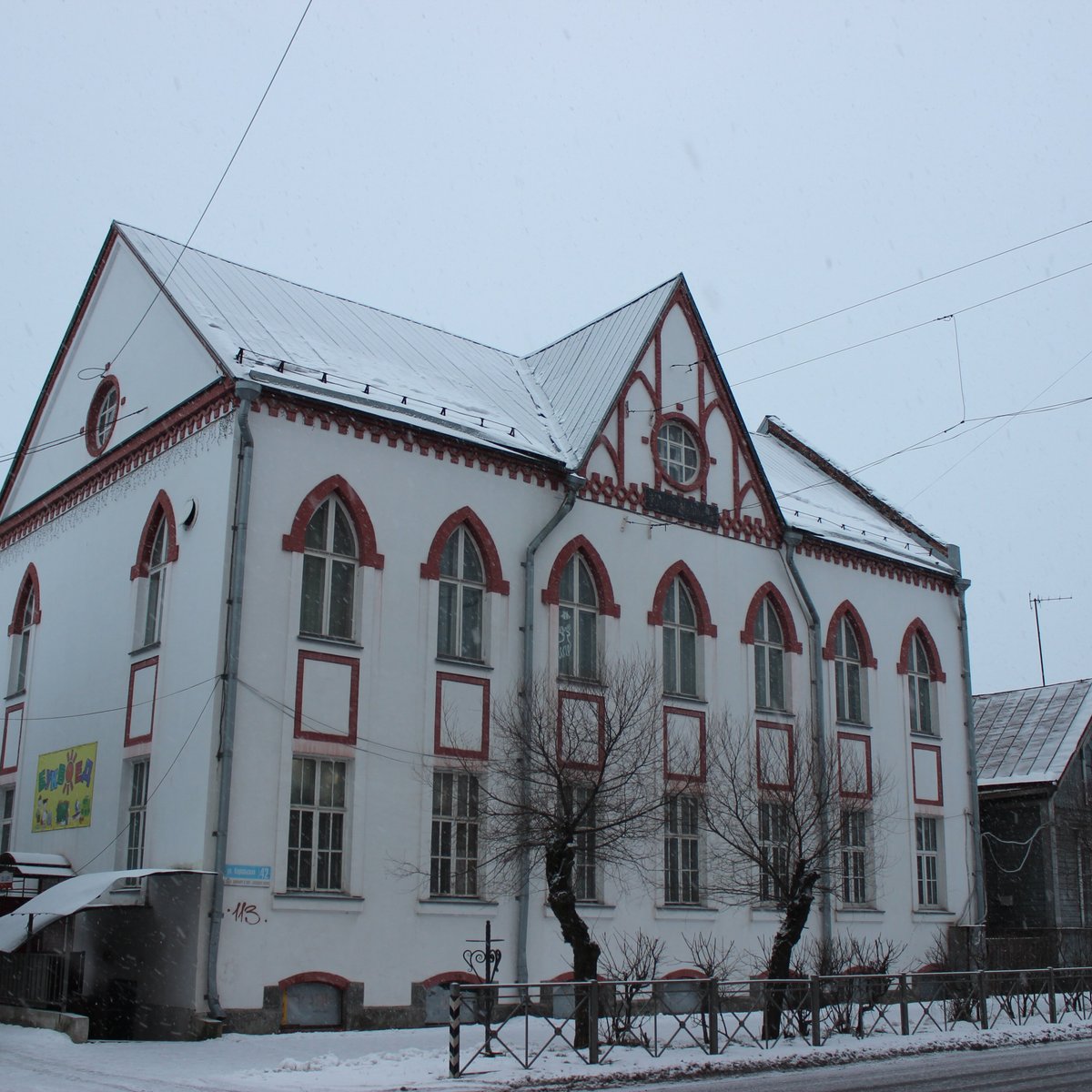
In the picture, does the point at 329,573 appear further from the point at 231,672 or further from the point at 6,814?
the point at 6,814

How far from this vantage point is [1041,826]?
35.2 metres

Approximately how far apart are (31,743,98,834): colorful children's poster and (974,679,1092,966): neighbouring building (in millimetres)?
21299

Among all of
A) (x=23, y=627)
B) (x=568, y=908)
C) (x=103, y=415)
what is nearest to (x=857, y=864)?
(x=568, y=908)

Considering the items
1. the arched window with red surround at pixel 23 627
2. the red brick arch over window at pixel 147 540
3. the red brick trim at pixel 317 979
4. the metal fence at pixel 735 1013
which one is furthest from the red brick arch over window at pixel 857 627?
the arched window with red surround at pixel 23 627

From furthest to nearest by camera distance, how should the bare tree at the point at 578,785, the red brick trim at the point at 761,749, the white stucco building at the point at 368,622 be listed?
the red brick trim at the point at 761,749
the white stucco building at the point at 368,622
the bare tree at the point at 578,785

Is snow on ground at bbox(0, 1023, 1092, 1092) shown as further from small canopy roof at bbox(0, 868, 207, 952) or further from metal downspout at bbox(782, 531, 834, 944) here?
metal downspout at bbox(782, 531, 834, 944)

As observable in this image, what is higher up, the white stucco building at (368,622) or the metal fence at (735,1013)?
the white stucco building at (368,622)

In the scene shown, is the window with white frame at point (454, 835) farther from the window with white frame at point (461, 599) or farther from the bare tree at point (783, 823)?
the bare tree at point (783, 823)

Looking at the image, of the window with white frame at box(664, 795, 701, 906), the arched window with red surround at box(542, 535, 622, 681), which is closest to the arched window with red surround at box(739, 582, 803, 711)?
the window with white frame at box(664, 795, 701, 906)

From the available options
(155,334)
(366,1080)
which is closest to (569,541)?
(155,334)

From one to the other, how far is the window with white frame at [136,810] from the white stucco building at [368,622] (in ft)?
0.24

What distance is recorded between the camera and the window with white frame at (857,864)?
28.7m

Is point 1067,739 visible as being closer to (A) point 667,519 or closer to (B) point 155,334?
(A) point 667,519

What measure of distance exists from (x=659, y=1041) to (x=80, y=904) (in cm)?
835
